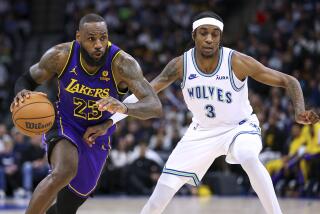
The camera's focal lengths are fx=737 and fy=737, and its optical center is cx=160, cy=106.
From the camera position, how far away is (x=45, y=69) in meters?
7.11

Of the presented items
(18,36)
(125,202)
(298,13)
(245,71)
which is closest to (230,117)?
(245,71)

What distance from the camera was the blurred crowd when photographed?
14828 mm

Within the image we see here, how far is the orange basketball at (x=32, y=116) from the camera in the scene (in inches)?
271

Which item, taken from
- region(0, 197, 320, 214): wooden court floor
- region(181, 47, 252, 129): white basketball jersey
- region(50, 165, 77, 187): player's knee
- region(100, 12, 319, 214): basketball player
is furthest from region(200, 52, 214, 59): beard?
region(0, 197, 320, 214): wooden court floor

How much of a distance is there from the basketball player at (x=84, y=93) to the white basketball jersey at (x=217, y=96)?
2.32 ft

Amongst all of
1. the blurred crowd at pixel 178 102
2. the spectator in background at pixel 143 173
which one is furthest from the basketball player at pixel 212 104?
the spectator in background at pixel 143 173

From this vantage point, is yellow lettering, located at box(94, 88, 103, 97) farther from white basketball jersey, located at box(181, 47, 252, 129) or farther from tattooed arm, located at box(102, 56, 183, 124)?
white basketball jersey, located at box(181, 47, 252, 129)

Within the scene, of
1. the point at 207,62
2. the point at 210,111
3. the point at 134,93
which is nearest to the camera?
the point at 134,93

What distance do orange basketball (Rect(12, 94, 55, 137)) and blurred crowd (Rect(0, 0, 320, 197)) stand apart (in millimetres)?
6602

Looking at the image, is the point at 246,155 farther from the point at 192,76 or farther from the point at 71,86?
the point at 71,86

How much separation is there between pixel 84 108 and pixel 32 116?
0.50 m

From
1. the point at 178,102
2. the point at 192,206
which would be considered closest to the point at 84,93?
the point at 192,206

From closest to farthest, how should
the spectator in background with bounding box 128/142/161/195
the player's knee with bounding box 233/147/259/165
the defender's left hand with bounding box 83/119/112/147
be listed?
the player's knee with bounding box 233/147/259/165 < the defender's left hand with bounding box 83/119/112/147 < the spectator in background with bounding box 128/142/161/195

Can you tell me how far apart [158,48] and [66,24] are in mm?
3637
